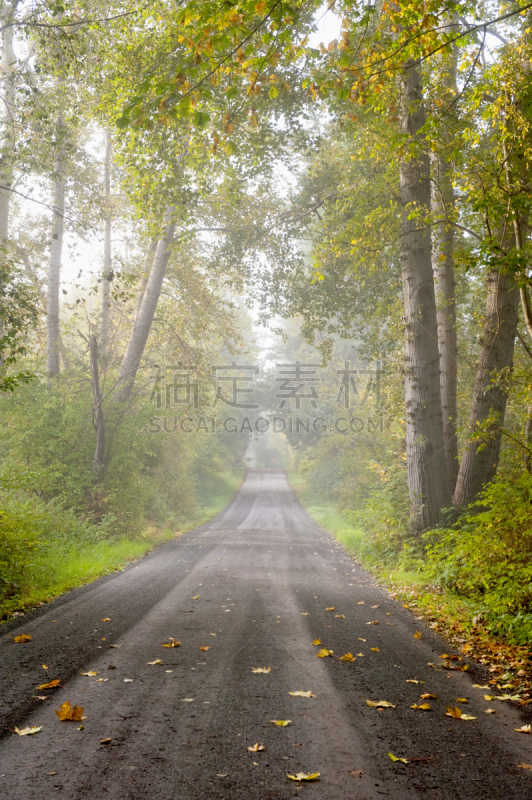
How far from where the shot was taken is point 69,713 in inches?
134

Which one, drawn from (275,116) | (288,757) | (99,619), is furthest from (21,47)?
(288,757)

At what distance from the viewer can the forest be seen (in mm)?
6273

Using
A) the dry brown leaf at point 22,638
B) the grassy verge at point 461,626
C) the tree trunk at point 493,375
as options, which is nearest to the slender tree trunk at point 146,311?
the grassy verge at point 461,626

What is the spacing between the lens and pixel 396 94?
27.9 ft

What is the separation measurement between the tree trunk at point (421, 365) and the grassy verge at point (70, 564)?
19.3ft

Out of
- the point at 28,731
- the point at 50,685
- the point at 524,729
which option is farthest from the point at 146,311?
the point at 524,729

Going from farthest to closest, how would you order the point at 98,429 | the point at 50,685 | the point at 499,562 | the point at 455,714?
the point at 98,429 → the point at 499,562 → the point at 50,685 → the point at 455,714

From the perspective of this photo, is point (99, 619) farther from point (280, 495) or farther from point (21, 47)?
point (280, 495)

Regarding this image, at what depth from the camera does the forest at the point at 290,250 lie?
627 centimetres

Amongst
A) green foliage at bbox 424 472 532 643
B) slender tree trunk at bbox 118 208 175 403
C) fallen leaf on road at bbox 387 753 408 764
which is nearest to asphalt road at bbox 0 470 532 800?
fallen leaf on road at bbox 387 753 408 764

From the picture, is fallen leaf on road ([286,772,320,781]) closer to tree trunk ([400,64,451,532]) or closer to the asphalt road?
the asphalt road

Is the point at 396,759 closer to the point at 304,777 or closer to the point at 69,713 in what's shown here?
the point at 304,777

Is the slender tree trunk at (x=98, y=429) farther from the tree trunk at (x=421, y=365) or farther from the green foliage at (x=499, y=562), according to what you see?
the green foliage at (x=499, y=562)

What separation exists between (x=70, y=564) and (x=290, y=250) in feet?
40.4
